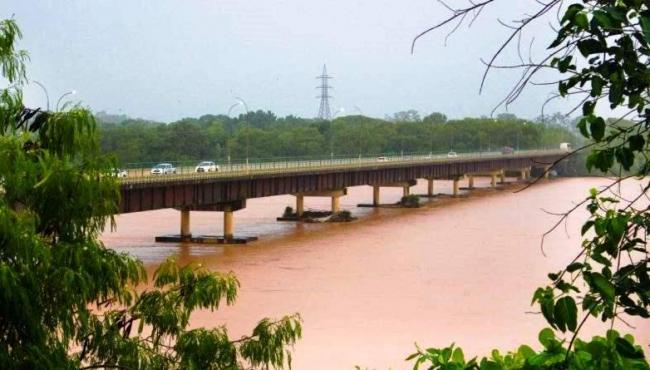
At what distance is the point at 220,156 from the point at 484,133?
170 feet

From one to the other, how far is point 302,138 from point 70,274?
272 feet

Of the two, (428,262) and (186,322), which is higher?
(186,322)

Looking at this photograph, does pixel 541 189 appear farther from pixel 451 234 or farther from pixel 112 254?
pixel 112 254

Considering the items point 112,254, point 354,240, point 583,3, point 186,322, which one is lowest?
point 354,240

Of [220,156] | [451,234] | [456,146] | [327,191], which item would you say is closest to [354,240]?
[451,234]

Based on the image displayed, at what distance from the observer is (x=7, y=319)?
17.4ft

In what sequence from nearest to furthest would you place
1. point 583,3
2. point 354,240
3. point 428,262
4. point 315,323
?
1. point 583,3
2. point 315,323
3. point 428,262
4. point 354,240

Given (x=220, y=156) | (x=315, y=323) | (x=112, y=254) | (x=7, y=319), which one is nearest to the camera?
(x=7, y=319)

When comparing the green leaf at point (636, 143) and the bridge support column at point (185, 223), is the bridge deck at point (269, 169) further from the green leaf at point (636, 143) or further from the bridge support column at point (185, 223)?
the green leaf at point (636, 143)

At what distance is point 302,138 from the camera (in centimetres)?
8819

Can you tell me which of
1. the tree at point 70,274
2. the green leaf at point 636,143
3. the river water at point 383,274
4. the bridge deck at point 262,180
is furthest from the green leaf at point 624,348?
the bridge deck at point 262,180

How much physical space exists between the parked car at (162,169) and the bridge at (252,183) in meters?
0.89

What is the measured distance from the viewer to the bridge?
37156mm

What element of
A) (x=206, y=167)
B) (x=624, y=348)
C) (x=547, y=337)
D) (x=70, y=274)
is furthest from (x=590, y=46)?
(x=206, y=167)
